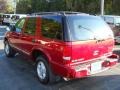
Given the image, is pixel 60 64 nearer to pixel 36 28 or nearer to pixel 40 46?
pixel 40 46

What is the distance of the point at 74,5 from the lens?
4012 centimetres

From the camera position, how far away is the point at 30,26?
7652mm

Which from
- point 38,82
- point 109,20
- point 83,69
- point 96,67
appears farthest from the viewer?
point 109,20

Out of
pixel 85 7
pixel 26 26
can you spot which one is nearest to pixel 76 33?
pixel 26 26

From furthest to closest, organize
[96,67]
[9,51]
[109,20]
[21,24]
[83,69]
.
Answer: [109,20] → [9,51] → [21,24] → [96,67] → [83,69]

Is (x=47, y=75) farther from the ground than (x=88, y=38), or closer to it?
closer to it

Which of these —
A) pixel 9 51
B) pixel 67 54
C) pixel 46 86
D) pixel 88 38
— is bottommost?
pixel 46 86

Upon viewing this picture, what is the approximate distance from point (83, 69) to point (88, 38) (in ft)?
2.45

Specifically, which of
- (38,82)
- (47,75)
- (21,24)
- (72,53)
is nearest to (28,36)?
(21,24)

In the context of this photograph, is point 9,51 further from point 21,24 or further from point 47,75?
point 47,75

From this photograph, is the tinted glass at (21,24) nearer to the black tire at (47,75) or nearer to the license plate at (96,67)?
the black tire at (47,75)

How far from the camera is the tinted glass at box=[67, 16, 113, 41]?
20.2ft

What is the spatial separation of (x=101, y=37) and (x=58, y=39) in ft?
3.90

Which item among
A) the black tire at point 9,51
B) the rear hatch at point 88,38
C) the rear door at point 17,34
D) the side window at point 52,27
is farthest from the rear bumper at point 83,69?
the black tire at point 9,51
